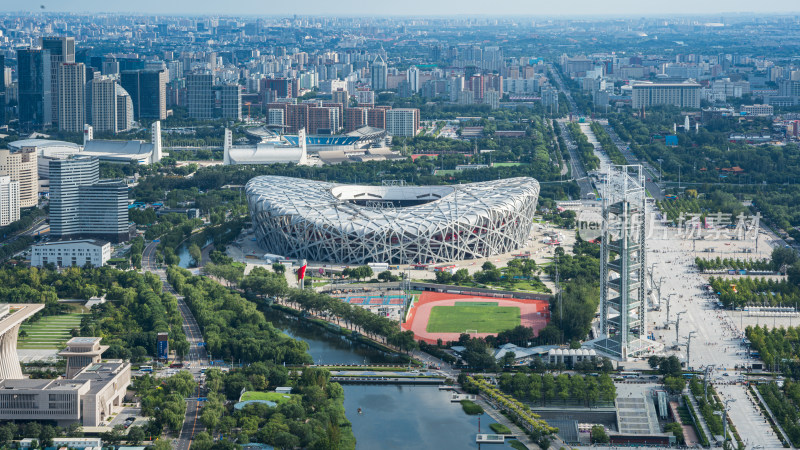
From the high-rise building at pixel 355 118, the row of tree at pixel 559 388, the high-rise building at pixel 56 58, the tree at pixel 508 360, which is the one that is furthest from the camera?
the high-rise building at pixel 355 118

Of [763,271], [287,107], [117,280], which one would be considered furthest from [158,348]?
[287,107]

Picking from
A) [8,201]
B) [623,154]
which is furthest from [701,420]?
[623,154]

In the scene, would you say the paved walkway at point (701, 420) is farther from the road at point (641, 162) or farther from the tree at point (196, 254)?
the road at point (641, 162)

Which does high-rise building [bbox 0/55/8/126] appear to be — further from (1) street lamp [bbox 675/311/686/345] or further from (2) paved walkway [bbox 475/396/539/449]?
(2) paved walkway [bbox 475/396/539/449]

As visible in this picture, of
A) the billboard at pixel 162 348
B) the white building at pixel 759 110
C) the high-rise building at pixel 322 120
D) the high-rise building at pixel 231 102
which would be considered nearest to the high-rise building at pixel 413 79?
the high-rise building at pixel 231 102

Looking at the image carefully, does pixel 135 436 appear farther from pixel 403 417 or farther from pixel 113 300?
pixel 113 300

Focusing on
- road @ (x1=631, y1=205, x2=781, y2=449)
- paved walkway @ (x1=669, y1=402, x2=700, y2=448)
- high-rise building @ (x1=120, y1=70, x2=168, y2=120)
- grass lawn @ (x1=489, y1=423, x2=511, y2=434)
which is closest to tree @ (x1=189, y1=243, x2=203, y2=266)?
road @ (x1=631, y1=205, x2=781, y2=449)
